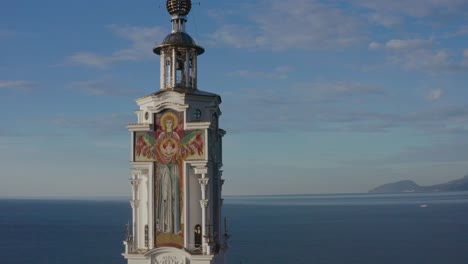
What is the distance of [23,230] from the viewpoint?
549 feet

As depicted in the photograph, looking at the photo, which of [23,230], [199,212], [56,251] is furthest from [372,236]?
[199,212]

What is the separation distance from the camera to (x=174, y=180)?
26.3 metres

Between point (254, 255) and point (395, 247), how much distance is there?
3000 centimetres

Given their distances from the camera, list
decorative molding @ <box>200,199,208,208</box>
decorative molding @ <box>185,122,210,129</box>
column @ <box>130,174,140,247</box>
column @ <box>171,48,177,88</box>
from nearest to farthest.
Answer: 1. decorative molding @ <box>200,199,208,208</box>
2. decorative molding @ <box>185,122,210,129</box>
3. column @ <box>130,174,140,247</box>
4. column @ <box>171,48,177,88</box>

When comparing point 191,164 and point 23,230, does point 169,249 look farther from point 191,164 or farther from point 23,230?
point 23,230

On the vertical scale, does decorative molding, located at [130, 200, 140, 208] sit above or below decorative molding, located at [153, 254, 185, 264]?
above

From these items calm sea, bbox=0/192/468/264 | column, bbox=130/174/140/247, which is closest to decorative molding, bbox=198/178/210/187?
column, bbox=130/174/140/247

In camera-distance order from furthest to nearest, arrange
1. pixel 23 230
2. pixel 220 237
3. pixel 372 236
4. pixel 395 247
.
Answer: pixel 23 230, pixel 372 236, pixel 395 247, pixel 220 237

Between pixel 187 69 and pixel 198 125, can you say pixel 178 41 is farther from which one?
pixel 198 125

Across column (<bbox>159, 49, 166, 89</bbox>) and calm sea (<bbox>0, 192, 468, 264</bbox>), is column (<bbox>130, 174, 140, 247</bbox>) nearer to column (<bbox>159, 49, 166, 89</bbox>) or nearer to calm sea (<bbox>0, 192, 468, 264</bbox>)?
column (<bbox>159, 49, 166, 89</bbox>)

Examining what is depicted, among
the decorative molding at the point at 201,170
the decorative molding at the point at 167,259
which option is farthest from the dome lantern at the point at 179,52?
the decorative molding at the point at 167,259

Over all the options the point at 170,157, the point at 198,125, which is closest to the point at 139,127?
the point at 170,157

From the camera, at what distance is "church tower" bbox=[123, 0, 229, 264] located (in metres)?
25.9

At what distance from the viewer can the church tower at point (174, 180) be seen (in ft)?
85.0
